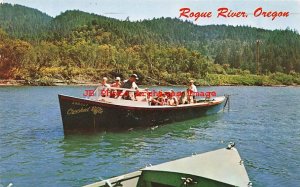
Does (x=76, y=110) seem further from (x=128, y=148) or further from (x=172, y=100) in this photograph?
(x=172, y=100)

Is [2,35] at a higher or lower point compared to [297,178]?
higher

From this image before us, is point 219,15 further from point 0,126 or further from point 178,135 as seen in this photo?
point 0,126

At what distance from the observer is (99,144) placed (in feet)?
48.8

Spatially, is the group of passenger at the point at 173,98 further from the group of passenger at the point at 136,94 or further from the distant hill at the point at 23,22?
the distant hill at the point at 23,22

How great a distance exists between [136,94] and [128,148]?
3.59 meters

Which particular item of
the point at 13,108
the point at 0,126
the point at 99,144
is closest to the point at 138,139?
the point at 99,144

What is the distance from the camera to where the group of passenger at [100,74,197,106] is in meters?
17.0

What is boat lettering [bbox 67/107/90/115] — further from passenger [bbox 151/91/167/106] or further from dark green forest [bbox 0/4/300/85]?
dark green forest [bbox 0/4/300/85]

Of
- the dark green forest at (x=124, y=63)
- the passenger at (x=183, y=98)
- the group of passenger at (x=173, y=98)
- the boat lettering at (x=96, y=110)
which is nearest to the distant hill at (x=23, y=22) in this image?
the dark green forest at (x=124, y=63)

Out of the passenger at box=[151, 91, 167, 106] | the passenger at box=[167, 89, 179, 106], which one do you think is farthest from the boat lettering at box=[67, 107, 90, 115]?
the passenger at box=[167, 89, 179, 106]

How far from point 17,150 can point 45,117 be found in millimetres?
8508

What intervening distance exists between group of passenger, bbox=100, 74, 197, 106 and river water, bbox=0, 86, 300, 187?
3.84 ft

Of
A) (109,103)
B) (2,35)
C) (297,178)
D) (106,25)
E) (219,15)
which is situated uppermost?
(106,25)

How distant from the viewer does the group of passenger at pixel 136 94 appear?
1703 cm
